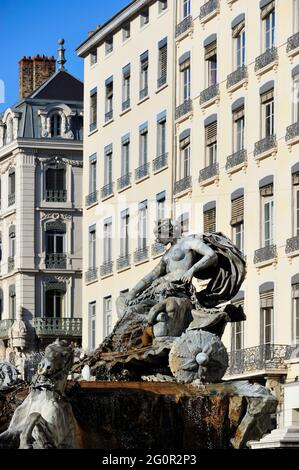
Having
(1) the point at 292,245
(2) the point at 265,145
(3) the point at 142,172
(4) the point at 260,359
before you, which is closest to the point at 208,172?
(2) the point at 265,145

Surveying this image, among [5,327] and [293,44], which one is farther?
[5,327]

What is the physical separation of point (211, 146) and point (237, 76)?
334 cm

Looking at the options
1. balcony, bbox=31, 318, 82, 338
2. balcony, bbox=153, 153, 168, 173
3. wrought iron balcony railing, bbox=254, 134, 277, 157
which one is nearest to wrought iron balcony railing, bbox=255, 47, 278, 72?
wrought iron balcony railing, bbox=254, 134, 277, 157

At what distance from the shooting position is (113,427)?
2253cm

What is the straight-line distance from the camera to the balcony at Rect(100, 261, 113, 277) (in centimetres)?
7319

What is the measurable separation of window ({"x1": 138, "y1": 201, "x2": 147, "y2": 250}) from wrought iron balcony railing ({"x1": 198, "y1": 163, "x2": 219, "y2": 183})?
574cm

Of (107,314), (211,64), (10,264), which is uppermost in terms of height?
(211,64)

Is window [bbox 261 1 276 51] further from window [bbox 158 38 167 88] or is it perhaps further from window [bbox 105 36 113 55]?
window [bbox 105 36 113 55]

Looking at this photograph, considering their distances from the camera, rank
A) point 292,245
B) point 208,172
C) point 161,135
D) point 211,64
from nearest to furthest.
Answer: point 292,245 → point 208,172 → point 211,64 → point 161,135

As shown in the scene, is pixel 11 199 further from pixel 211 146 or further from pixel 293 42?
pixel 293 42

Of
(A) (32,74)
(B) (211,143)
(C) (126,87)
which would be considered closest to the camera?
(B) (211,143)

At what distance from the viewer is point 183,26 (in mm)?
66625

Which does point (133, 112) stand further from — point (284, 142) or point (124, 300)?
point (124, 300)
